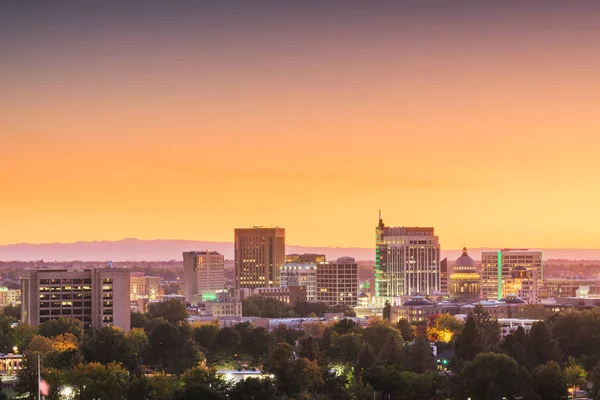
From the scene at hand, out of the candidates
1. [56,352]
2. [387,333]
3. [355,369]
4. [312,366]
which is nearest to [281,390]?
[312,366]

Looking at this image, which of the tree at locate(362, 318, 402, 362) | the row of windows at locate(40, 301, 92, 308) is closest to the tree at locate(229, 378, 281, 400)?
the tree at locate(362, 318, 402, 362)

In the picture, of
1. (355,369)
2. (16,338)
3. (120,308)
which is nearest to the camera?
(355,369)

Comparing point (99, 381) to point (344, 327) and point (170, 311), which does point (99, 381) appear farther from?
point (170, 311)

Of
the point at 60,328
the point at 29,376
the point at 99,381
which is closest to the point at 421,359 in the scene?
the point at 99,381

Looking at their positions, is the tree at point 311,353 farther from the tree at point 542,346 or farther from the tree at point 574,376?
the tree at point 574,376

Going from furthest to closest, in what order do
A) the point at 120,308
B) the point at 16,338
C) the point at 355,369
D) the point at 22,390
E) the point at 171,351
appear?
the point at 120,308, the point at 16,338, the point at 171,351, the point at 355,369, the point at 22,390

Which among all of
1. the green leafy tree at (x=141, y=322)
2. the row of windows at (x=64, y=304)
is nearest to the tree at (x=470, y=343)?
the green leafy tree at (x=141, y=322)

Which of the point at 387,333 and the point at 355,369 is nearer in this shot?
the point at 355,369

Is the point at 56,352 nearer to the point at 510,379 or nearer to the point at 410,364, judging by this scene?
the point at 410,364
